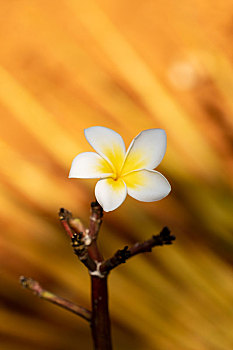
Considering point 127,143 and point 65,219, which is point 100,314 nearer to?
point 65,219

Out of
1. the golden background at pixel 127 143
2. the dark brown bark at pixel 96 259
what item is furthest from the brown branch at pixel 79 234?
the golden background at pixel 127 143

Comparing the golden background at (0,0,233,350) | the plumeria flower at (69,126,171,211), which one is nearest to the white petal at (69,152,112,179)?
the plumeria flower at (69,126,171,211)

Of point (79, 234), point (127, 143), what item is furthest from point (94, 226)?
point (127, 143)

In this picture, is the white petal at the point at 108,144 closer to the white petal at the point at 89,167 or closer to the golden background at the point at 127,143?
the white petal at the point at 89,167

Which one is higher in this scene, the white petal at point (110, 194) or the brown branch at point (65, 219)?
the brown branch at point (65, 219)

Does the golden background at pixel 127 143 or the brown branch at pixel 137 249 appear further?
the golden background at pixel 127 143

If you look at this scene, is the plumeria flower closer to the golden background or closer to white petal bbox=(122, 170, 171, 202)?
white petal bbox=(122, 170, 171, 202)

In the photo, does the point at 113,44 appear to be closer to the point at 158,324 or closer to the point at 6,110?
the point at 6,110
